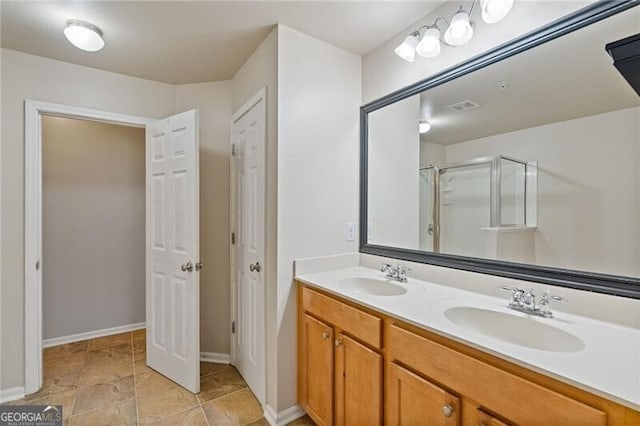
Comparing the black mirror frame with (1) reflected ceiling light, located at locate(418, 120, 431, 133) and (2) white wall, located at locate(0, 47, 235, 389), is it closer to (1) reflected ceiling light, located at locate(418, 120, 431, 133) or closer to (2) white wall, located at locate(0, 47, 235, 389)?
(1) reflected ceiling light, located at locate(418, 120, 431, 133)

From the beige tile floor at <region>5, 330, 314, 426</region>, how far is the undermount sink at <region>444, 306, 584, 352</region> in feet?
3.89

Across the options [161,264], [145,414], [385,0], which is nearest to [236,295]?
[161,264]

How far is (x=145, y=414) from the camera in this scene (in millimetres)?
1889

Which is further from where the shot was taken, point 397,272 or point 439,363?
point 397,272

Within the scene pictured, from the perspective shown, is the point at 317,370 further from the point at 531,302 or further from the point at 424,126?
the point at 424,126

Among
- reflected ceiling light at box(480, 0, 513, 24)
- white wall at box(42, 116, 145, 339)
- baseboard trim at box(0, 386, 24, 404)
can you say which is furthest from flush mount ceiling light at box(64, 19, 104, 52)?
baseboard trim at box(0, 386, 24, 404)

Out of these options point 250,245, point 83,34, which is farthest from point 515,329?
point 83,34

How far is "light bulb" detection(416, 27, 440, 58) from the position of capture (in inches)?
61.9

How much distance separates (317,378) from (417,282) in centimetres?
79

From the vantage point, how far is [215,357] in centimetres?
263

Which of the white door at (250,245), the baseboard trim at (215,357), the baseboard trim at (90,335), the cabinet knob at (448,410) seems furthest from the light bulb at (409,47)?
the baseboard trim at (90,335)

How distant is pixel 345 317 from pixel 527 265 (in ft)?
2.80

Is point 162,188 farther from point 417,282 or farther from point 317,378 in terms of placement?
point 417,282

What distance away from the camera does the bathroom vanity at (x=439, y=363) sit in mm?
782
